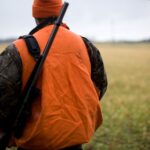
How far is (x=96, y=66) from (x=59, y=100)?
70cm

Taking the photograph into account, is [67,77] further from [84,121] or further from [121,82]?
[121,82]

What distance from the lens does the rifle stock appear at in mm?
3789

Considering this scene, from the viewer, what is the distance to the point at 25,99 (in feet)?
12.6

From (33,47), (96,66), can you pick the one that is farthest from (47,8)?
(96,66)

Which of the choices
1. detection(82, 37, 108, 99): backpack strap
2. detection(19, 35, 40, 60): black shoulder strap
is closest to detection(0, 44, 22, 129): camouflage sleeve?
detection(19, 35, 40, 60): black shoulder strap

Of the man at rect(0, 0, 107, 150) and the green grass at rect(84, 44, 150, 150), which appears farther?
the green grass at rect(84, 44, 150, 150)

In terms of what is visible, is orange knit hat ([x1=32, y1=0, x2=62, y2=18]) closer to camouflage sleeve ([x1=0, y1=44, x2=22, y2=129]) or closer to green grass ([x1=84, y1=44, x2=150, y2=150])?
camouflage sleeve ([x1=0, y1=44, x2=22, y2=129])

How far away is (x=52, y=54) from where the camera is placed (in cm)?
393

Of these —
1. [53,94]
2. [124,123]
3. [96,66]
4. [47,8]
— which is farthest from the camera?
[124,123]

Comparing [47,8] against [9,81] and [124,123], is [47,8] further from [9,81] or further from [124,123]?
[124,123]

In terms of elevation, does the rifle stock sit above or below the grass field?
above

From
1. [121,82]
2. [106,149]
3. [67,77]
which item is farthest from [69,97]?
[121,82]

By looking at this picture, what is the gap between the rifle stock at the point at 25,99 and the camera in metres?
3.79

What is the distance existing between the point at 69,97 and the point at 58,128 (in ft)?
0.85
